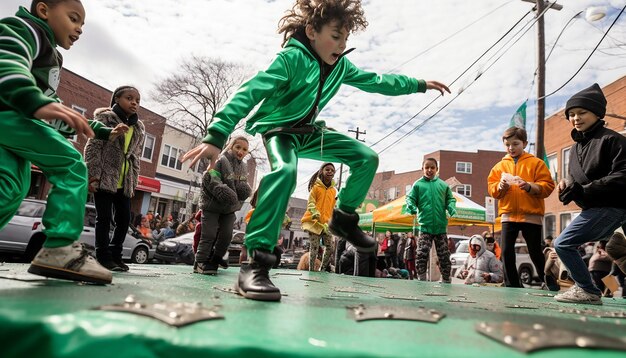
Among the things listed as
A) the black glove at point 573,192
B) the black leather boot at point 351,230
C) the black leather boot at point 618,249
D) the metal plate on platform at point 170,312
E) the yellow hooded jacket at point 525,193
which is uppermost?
the yellow hooded jacket at point 525,193

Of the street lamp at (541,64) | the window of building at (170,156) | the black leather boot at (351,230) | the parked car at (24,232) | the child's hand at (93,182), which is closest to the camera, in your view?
the black leather boot at (351,230)

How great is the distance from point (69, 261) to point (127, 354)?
1.24 m

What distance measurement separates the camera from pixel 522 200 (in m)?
4.45

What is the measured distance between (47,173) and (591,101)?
3942 mm

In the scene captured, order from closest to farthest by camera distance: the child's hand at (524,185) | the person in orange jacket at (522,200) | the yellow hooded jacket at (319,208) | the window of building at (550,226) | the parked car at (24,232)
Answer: the child's hand at (524,185) → the person in orange jacket at (522,200) → the yellow hooded jacket at (319,208) → the parked car at (24,232) → the window of building at (550,226)

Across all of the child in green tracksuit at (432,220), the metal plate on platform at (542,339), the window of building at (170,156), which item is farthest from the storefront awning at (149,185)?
the metal plate on platform at (542,339)

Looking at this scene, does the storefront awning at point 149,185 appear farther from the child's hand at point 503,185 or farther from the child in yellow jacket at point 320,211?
the child's hand at point 503,185

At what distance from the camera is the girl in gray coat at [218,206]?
4.23m

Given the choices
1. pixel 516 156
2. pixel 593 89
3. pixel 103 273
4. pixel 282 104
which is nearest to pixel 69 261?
pixel 103 273

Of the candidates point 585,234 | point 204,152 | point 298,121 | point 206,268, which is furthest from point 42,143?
point 585,234

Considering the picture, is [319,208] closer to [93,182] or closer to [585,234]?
[93,182]

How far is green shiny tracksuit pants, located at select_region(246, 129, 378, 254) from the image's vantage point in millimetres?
2148

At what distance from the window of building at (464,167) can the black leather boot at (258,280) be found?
45.9 metres

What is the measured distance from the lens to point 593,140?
315cm
